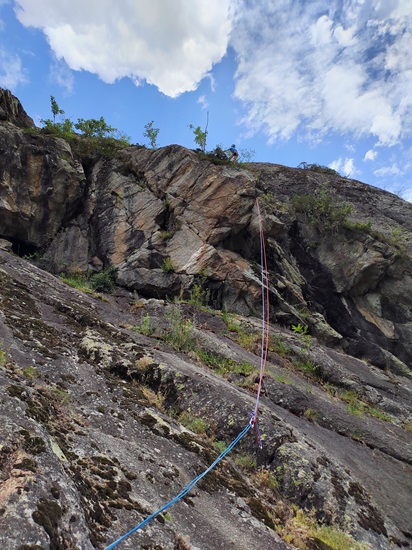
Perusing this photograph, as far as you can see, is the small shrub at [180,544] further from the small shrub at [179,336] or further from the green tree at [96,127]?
the green tree at [96,127]

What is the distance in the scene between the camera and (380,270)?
78.4ft

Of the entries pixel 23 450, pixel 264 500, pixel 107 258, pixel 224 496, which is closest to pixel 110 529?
pixel 23 450

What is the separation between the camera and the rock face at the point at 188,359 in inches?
179

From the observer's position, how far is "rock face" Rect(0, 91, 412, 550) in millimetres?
4543

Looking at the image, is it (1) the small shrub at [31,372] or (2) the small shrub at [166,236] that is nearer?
(1) the small shrub at [31,372]

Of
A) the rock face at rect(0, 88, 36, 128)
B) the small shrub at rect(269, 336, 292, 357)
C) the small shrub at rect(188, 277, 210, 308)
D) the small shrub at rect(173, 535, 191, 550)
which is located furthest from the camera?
the rock face at rect(0, 88, 36, 128)

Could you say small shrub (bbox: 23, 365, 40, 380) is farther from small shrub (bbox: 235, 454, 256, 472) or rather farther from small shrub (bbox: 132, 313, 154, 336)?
small shrub (bbox: 132, 313, 154, 336)

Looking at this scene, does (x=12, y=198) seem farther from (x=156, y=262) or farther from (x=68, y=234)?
(x=156, y=262)

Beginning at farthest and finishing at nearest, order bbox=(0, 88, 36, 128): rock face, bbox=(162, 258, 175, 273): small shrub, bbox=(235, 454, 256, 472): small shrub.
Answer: bbox=(0, 88, 36, 128): rock face → bbox=(162, 258, 175, 273): small shrub → bbox=(235, 454, 256, 472): small shrub

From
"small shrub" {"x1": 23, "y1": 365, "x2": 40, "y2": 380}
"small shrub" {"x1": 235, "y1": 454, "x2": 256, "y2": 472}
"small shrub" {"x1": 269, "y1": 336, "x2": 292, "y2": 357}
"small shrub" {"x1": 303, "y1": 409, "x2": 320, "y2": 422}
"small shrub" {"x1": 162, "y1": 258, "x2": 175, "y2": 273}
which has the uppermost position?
"small shrub" {"x1": 162, "y1": 258, "x2": 175, "y2": 273}

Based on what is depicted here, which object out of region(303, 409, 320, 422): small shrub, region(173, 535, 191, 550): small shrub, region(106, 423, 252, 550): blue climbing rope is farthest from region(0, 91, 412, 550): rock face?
region(303, 409, 320, 422): small shrub

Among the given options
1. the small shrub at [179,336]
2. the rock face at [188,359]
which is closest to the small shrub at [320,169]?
the rock face at [188,359]

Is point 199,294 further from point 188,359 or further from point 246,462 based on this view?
point 246,462

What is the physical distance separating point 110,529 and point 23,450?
126cm
